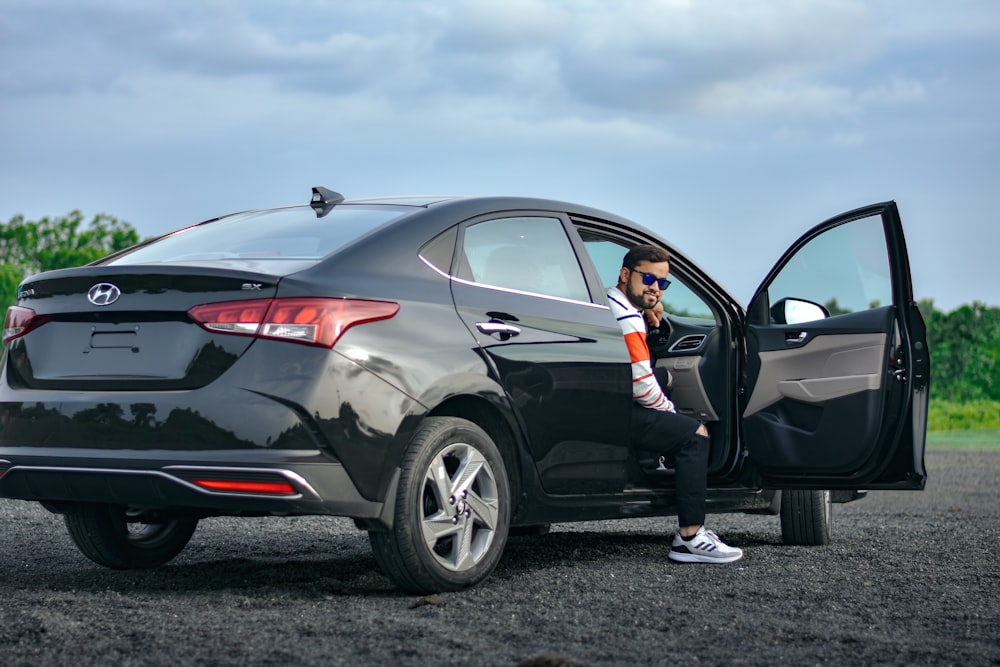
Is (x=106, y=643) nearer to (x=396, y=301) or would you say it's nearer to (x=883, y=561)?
→ (x=396, y=301)

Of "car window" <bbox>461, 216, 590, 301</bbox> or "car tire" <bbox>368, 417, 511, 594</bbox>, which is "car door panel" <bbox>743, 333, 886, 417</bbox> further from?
"car tire" <bbox>368, 417, 511, 594</bbox>

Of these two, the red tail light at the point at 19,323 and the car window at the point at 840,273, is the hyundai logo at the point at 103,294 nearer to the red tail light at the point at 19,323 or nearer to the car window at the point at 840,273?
the red tail light at the point at 19,323

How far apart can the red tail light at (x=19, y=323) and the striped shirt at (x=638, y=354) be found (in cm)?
261

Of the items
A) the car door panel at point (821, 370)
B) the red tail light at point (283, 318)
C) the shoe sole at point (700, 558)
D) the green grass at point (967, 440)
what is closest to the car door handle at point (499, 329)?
the red tail light at point (283, 318)

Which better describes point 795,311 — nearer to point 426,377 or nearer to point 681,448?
point 681,448

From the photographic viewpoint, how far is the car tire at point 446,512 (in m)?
5.16

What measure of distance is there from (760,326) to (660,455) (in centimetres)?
84

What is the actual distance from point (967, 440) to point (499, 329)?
24.9 meters

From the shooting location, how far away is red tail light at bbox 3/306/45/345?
5.38 meters

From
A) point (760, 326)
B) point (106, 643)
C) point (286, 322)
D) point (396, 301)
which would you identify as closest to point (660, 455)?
point (760, 326)

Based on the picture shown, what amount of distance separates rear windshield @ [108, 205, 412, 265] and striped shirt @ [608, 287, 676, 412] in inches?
48.7

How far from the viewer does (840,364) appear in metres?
6.41

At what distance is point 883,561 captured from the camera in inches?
273

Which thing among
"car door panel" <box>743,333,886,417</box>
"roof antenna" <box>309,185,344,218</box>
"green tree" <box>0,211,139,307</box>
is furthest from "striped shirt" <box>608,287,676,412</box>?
"green tree" <box>0,211,139,307</box>
